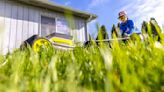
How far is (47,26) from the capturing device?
37.9 ft

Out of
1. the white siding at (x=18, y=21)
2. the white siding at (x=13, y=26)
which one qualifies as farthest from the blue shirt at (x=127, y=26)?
the white siding at (x=13, y=26)

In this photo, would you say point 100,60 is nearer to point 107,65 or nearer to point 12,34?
point 107,65

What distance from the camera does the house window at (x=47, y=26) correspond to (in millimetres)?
11352

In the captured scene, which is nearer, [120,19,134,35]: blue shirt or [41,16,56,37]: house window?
[120,19,134,35]: blue shirt

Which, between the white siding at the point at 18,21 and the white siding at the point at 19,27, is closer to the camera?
the white siding at the point at 18,21

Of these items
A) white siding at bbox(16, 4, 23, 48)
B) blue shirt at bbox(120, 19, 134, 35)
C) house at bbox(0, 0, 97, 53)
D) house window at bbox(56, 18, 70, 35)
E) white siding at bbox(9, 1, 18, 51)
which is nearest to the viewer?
blue shirt at bbox(120, 19, 134, 35)

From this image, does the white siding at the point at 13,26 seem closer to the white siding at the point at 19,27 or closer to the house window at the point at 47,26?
the white siding at the point at 19,27

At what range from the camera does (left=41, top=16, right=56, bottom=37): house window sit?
1135cm

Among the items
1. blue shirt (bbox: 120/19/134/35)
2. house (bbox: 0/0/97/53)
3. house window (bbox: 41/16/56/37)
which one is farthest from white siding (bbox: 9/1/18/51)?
blue shirt (bbox: 120/19/134/35)

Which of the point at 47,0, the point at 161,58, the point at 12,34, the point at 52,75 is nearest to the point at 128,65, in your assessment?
the point at 161,58

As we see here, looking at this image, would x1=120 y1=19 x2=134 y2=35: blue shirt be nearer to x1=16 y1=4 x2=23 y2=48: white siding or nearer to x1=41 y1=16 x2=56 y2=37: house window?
x1=16 y1=4 x2=23 y2=48: white siding

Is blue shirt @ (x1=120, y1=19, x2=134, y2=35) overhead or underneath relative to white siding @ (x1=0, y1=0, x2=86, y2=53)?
underneath

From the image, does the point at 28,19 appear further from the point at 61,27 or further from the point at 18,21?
the point at 61,27

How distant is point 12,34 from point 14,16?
73 cm
